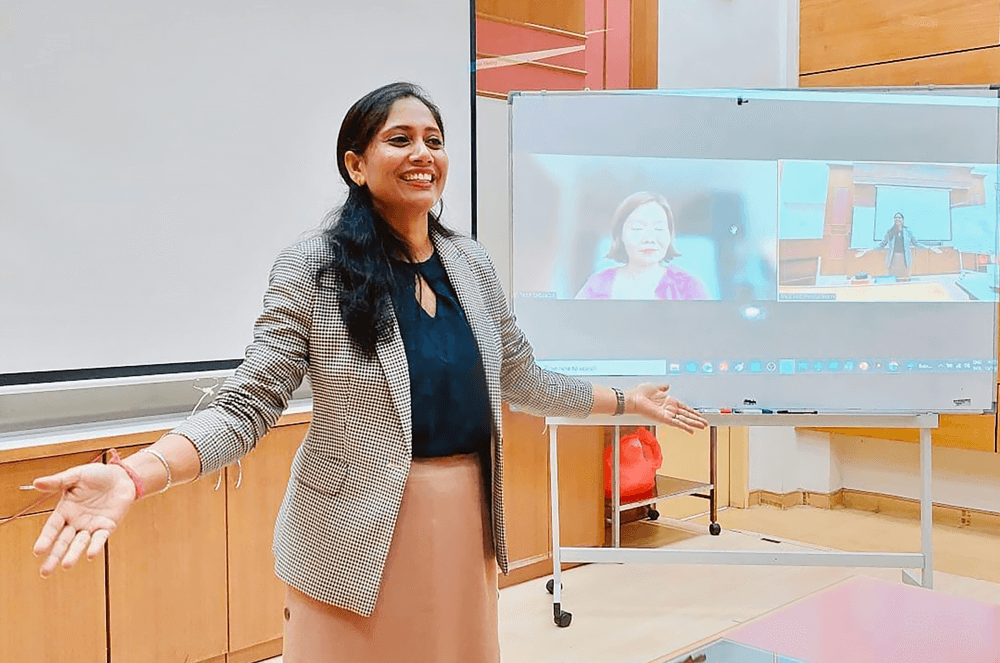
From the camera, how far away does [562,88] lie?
3764 mm

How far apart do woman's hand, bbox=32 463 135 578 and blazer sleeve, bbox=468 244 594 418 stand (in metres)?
0.73

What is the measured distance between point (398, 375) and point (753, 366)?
6.68 feet

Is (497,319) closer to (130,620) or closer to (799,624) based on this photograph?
(799,624)

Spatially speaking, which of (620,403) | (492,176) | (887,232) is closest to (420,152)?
(620,403)

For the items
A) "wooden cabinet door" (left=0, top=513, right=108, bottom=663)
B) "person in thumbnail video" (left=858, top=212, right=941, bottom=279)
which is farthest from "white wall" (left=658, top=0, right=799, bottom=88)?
"wooden cabinet door" (left=0, top=513, right=108, bottom=663)

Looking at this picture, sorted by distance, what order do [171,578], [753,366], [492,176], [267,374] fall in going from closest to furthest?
[267,374], [171,578], [753,366], [492,176]

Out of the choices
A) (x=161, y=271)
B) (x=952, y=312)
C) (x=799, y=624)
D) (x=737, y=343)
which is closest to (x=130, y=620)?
(x=161, y=271)

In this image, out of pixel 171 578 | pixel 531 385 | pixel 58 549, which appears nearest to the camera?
pixel 58 549

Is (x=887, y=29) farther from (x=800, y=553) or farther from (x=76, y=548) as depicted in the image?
(x=76, y=548)

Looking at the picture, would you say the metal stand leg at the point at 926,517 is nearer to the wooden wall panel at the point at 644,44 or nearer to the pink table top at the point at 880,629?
the pink table top at the point at 880,629

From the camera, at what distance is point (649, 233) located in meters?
3.17

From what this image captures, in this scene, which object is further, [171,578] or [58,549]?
[171,578]

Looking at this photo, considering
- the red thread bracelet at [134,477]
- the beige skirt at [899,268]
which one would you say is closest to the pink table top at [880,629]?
the red thread bracelet at [134,477]

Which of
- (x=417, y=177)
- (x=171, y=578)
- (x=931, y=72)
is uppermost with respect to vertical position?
(x=931, y=72)
